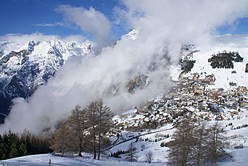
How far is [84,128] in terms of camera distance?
56031mm

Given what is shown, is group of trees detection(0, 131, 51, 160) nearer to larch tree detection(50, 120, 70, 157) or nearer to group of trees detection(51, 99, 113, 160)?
larch tree detection(50, 120, 70, 157)

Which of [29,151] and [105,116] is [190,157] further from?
[29,151]

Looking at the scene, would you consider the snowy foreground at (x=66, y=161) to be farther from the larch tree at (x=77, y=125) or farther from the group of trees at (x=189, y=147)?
the larch tree at (x=77, y=125)

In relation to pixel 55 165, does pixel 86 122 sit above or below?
above

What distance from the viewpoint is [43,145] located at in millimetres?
128250

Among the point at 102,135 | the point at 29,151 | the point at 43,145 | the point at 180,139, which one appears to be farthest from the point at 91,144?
the point at 43,145

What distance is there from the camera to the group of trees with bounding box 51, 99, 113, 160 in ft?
178

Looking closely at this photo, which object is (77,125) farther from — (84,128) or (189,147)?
(189,147)

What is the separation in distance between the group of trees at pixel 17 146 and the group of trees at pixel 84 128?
3638 centimetres

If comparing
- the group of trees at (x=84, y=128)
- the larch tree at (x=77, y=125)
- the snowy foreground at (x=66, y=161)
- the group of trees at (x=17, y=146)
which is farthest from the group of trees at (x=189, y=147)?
the group of trees at (x=17, y=146)

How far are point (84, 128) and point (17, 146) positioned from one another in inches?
2168

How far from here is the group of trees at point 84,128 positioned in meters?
54.2

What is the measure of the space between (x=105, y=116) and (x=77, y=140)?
266 inches

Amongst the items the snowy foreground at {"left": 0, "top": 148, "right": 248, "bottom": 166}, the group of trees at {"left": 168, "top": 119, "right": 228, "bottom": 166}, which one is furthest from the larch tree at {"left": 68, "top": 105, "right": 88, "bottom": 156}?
the group of trees at {"left": 168, "top": 119, "right": 228, "bottom": 166}
